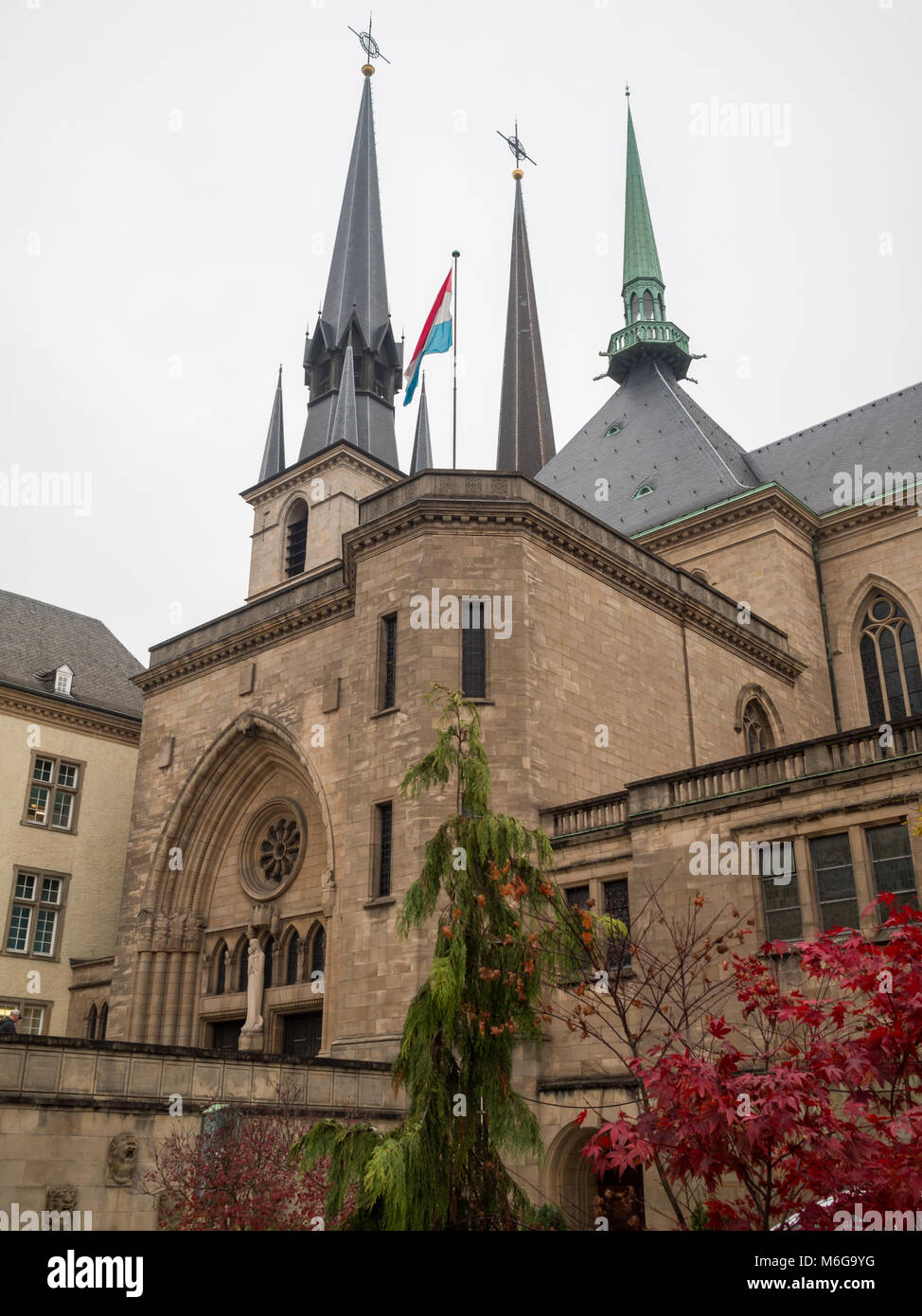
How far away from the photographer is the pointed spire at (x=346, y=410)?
57.9 m

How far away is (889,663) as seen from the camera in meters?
36.5

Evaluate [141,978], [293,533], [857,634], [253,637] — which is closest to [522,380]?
[293,533]

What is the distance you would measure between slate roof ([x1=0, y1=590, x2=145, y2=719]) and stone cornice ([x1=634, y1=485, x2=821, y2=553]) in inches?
765

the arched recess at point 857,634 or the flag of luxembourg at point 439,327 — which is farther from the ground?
the flag of luxembourg at point 439,327

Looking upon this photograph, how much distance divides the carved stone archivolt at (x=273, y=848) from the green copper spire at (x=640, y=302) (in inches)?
1226

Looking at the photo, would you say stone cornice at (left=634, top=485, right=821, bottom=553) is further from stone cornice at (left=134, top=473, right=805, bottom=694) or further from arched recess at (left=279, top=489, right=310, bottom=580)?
arched recess at (left=279, top=489, right=310, bottom=580)

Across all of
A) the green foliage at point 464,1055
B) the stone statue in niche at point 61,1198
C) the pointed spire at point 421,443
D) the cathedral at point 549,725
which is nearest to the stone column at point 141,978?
the cathedral at point 549,725

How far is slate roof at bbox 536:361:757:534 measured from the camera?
135 ft

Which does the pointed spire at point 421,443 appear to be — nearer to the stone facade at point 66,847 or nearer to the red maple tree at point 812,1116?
the stone facade at point 66,847

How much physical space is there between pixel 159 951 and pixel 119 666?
15886 mm

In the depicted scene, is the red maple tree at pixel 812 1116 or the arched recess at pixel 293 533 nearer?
the red maple tree at pixel 812 1116

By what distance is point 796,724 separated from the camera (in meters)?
33.9
